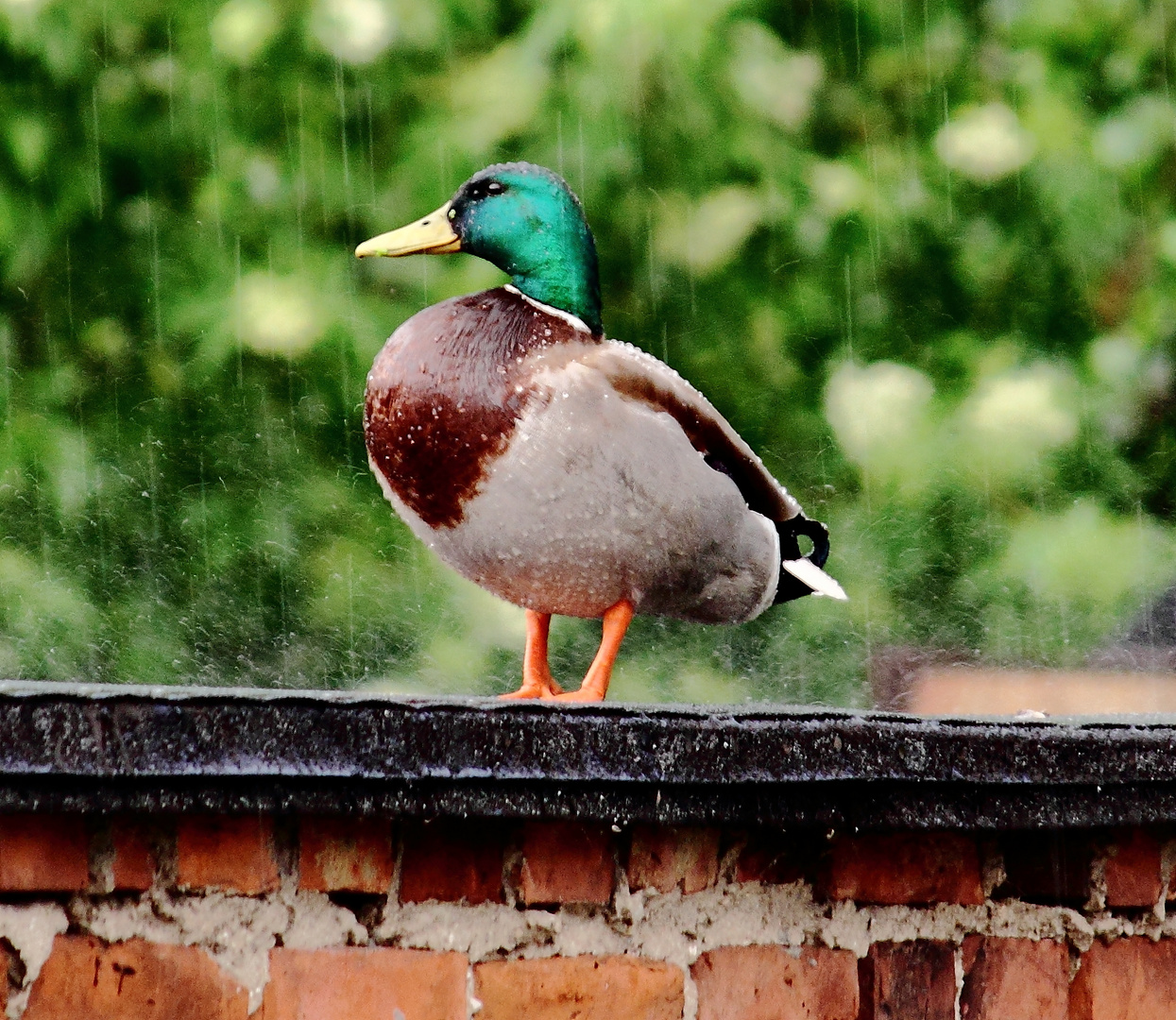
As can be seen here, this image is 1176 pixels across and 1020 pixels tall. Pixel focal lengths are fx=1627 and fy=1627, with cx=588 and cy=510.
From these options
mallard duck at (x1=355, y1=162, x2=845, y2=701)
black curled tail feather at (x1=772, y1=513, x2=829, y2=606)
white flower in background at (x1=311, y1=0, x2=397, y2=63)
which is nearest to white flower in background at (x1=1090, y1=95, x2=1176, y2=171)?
white flower in background at (x1=311, y1=0, x2=397, y2=63)

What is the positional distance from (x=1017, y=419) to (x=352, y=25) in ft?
5.80

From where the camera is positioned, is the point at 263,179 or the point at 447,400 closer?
the point at 447,400

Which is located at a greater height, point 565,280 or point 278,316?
point 278,316

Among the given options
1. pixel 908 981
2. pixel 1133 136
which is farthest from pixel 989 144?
pixel 908 981

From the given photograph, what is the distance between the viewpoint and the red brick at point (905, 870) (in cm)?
133

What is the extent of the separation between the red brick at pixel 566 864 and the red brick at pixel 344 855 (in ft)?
0.35

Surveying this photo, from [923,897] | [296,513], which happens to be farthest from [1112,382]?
[923,897]

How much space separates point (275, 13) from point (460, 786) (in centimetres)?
295

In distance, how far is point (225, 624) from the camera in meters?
3.97

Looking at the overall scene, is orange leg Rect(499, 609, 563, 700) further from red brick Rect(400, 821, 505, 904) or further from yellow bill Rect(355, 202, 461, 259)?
red brick Rect(400, 821, 505, 904)

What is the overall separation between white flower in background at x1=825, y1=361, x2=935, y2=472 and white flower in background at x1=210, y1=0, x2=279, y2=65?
1558mm

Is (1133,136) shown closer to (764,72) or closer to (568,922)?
(764,72)

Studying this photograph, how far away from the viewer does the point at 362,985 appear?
1.18m

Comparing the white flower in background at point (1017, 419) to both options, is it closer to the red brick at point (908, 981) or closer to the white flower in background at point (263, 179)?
the white flower in background at point (263, 179)
